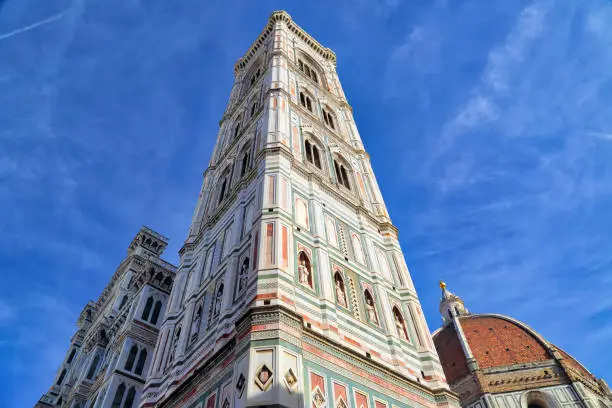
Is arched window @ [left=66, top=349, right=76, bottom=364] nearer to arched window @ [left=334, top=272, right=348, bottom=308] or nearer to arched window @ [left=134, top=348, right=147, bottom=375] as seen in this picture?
arched window @ [left=134, top=348, right=147, bottom=375]

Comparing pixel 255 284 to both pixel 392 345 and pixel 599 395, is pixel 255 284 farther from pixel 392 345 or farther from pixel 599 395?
pixel 599 395

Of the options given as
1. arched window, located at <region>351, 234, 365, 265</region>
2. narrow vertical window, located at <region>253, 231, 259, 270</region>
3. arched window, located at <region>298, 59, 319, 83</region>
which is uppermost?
arched window, located at <region>298, 59, 319, 83</region>

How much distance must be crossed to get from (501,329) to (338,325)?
33862mm

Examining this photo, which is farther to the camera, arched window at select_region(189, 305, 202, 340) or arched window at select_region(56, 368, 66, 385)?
arched window at select_region(56, 368, 66, 385)

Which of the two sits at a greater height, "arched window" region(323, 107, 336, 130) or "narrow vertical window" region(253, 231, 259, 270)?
"arched window" region(323, 107, 336, 130)

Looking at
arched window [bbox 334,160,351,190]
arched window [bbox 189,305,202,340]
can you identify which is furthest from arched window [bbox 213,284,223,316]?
arched window [bbox 334,160,351,190]

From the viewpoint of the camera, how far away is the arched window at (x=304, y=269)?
10.2 meters

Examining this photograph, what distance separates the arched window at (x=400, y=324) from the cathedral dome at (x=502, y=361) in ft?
74.3

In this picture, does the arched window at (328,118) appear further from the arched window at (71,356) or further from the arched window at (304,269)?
the arched window at (71,356)

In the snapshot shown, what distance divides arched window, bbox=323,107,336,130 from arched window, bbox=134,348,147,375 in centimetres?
1202

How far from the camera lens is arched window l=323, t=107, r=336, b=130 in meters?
20.8

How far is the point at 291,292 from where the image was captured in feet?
30.8

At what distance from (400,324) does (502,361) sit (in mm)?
26198

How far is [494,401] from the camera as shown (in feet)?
97.5
